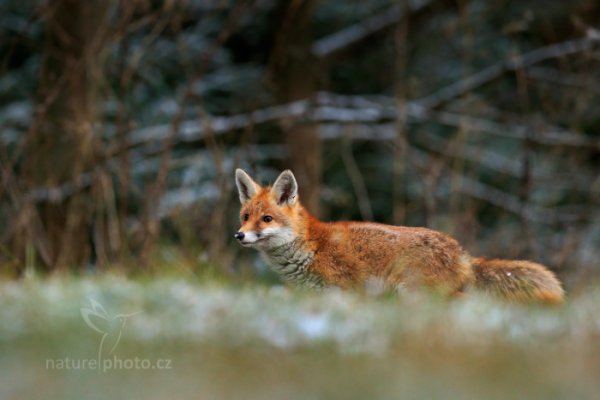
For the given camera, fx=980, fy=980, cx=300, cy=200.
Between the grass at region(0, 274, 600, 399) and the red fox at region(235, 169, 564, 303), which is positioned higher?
the red fox at region(235, 169, 564, 303)

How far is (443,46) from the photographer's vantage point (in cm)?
1709

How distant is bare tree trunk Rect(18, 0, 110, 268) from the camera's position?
1065 cm

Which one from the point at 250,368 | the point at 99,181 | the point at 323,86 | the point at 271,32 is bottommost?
the point at 250,368

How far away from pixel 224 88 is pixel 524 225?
719 cm

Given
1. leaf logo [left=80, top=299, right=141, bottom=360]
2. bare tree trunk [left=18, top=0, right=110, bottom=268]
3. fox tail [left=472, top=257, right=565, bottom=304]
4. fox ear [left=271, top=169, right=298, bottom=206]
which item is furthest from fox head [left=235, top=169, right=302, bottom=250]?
bare tree trunk [left=18, top=0, right=110, bottom=268]

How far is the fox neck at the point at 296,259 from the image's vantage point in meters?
7.17

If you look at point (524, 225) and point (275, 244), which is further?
point (524, 225)

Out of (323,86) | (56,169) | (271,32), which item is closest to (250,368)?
(56,169)

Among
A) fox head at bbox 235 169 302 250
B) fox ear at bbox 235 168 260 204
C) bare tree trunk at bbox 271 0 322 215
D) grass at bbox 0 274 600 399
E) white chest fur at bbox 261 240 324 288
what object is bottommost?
grass at bbox 0 274 600 399

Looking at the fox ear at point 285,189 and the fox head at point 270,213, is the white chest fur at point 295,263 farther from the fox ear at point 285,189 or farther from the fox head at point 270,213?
the fox ear at point 285,189

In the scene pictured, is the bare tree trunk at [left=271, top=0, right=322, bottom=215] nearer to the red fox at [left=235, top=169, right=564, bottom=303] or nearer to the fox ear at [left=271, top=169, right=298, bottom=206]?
the fox ear at [left=271, top=169, right=298, bottom=206]

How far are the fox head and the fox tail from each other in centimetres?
144

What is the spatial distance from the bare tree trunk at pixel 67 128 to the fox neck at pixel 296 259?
11.0 feet

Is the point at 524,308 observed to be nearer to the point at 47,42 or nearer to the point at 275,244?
the point at 275,244
